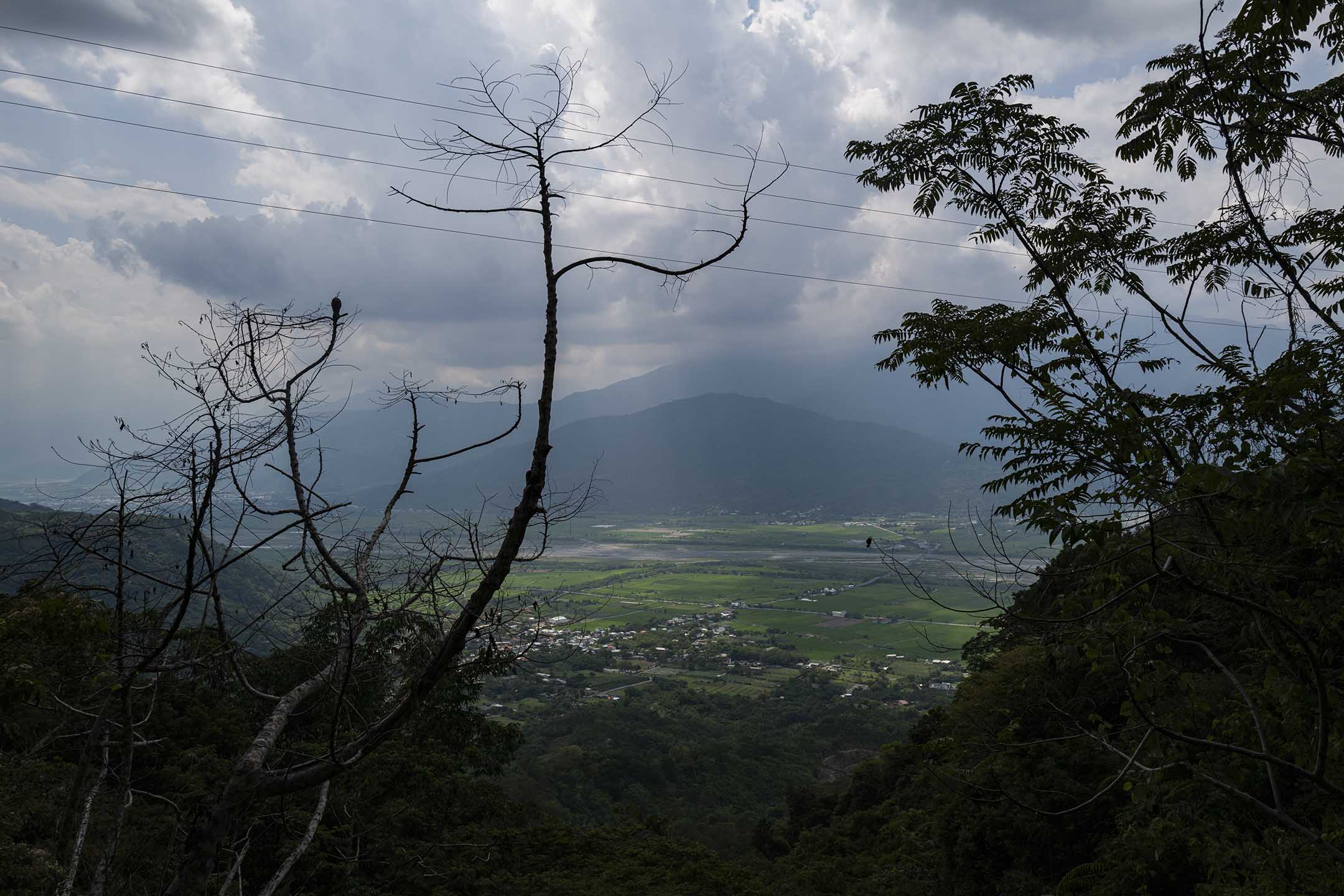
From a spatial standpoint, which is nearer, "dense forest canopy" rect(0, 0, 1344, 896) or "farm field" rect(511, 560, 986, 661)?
"dense forest canopy" rect(0, 0, 1344, 896)

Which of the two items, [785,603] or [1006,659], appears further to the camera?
[785,603]

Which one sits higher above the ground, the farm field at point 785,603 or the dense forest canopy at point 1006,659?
the dense forest canopy at point 1006,659

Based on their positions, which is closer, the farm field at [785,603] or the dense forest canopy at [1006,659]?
the dense forest canopy at [1006,659]

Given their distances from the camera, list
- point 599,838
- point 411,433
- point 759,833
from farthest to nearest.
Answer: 1. point 759,833
2. point 599,838
3. point 411,433

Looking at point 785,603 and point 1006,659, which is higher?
point 1006,659

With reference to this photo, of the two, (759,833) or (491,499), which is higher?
(491,499)

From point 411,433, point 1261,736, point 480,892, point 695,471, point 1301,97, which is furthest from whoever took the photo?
point 695,471

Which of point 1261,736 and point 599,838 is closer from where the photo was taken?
point 1261,736

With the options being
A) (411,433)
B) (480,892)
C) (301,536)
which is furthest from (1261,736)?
(480,892)

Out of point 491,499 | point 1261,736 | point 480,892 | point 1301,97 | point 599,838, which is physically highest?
point 1301,97

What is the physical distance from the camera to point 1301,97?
554 cm

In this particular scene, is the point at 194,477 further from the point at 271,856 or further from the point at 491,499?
the point at 271,856

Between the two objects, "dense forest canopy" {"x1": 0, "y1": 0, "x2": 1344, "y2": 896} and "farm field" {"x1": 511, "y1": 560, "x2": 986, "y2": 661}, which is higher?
"dense forest canopy" {"x1": 0, "y1": 0, "x2": 1344, "y2": 896}

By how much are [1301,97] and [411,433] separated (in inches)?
295
